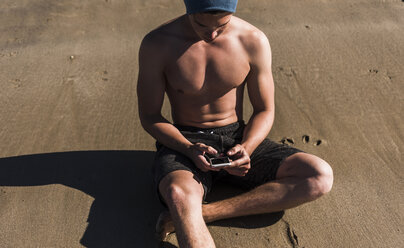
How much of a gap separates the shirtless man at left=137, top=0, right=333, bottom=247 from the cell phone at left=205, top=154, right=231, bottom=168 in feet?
0.13

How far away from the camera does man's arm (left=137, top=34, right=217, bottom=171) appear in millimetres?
2445

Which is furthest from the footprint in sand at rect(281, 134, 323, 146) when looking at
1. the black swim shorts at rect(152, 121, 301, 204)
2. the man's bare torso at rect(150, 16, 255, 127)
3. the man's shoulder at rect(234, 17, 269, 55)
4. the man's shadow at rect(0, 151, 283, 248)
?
the man's shoulder at rect(234, 17, 269, 55)

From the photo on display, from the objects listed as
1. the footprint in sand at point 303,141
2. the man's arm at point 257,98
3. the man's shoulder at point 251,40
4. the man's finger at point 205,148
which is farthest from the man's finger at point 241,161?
the footprint in sand at point 303,141

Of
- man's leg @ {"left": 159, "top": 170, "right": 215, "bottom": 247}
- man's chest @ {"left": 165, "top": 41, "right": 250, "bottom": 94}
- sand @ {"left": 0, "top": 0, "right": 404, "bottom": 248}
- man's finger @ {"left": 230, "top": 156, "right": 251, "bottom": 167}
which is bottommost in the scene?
sand @ {"left": 0, "top": 0, "right": 404, "bottom": 248}

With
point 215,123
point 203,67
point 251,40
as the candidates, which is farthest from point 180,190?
point 251,40

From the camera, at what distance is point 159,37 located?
2471mm

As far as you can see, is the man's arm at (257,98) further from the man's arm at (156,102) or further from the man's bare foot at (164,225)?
the man's bare foot at (164,225)

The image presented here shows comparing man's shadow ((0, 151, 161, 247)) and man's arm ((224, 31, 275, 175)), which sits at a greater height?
man's arm ((224, 31, 275, 175))

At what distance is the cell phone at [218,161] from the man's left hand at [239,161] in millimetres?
32

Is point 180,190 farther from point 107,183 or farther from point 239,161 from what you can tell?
point 107,183

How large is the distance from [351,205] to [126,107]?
1.90m

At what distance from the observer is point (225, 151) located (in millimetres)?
2619

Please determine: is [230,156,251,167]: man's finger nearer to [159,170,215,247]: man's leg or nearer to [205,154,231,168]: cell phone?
[205,154,231,168]: cell phone

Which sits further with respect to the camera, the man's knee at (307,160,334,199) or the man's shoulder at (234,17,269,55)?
the man's shoulder at (234,17,269,55)
